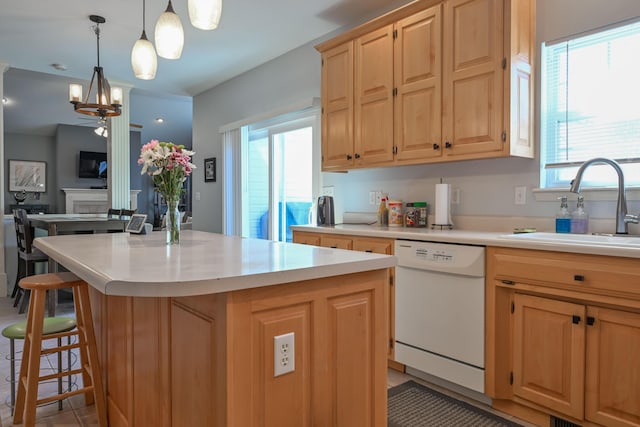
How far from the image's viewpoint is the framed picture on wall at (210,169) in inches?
218

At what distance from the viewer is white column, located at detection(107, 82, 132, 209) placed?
568 cm

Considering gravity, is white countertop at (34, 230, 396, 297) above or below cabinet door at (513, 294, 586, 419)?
above

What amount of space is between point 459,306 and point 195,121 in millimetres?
4847

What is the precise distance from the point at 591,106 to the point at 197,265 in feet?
7.67

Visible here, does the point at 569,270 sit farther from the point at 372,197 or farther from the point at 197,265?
the point at 372,197

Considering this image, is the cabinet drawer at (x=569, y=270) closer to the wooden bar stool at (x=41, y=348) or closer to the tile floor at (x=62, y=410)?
the tile floor at (x=62, y=410)

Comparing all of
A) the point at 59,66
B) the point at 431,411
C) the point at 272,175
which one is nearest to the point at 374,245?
the point at 431,411

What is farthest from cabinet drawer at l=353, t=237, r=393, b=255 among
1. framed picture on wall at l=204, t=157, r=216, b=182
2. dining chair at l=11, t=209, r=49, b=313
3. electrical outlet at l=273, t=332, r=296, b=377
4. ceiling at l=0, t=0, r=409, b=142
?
framed picture on wall at l=204, t=157, r=216, b=182

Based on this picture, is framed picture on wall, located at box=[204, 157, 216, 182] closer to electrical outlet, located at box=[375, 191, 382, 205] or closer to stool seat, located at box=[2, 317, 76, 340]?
electrical outlet, located at box=[375, 191, 382, 205]

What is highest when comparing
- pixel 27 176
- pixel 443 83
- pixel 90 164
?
pixel 90 164

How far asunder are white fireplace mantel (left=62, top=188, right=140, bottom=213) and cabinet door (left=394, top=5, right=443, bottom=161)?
8052 mm

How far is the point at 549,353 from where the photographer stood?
76.5 inches

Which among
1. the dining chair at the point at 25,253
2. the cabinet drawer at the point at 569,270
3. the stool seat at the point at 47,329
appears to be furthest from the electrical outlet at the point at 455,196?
the dining chair at the point at 25,253

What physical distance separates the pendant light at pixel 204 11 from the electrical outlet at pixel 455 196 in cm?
187
